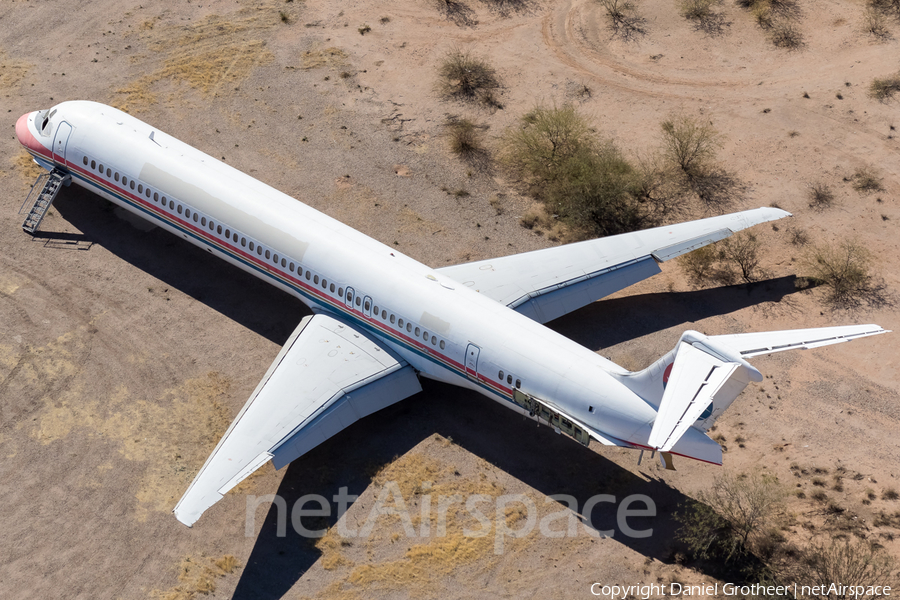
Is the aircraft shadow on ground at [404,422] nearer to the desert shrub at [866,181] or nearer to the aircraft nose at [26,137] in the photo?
the aircraft nose at [26,137]

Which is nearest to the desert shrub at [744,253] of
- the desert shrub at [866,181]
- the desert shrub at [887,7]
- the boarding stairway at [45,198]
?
the desert shrub at [866,181]

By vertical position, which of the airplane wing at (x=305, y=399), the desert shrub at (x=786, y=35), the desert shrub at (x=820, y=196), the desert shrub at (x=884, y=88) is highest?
the desert shrub at (x=786, y=35)

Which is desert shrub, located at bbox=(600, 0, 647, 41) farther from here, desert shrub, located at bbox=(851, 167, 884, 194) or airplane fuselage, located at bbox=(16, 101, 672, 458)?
airplane fuselage, located at bbox=(16, 101, 672, 458)

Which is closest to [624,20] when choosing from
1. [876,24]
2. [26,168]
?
[876,24]

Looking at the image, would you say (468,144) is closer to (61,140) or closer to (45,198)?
(61,140)

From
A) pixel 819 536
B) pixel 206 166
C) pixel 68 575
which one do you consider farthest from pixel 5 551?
pixel 819 536

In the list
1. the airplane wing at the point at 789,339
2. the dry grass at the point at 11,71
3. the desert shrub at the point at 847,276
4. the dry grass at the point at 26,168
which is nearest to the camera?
the airplane wing at the point at 789,339

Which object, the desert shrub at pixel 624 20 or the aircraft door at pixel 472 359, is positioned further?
the desert shrub at pixel 624 20
